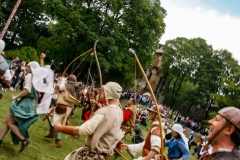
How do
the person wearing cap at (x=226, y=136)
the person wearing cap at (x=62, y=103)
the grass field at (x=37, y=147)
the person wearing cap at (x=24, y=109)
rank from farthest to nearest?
the person wearing cap at (x=62, y=103), the grass field at (x=37, y=147), the person wearing cap at (x=24, y=109), the person wearing cap at (x=226, y=136)

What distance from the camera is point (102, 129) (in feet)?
12.2

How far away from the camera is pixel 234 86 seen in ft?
115

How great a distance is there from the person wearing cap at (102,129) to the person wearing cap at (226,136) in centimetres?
144

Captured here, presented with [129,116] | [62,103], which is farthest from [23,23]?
[62,103]

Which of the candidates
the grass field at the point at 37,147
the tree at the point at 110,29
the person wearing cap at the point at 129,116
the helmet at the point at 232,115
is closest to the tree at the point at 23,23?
the tree at the point at 110,29

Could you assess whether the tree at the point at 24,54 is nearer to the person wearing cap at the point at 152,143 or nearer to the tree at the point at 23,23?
the tree at the point at 23,23

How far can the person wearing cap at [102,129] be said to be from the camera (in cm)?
359

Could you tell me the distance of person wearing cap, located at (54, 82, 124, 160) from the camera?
359cm

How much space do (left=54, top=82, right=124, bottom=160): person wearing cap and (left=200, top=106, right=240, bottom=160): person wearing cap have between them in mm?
1437

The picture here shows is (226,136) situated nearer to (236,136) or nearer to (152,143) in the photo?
(236,136)

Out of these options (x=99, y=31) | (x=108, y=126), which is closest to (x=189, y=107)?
(x=99, y=31)

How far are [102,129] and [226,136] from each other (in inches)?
62.7

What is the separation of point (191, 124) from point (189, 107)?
40.3ft

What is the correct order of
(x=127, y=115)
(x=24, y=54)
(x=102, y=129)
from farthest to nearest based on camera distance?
(x=24, y=54) → (x=127, y=115) → (x=102, y=129)
